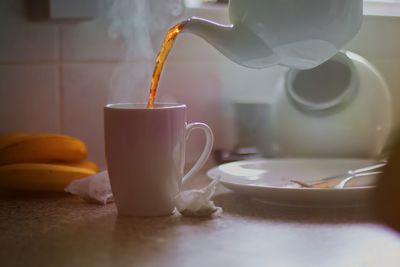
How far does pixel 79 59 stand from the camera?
4.06ft

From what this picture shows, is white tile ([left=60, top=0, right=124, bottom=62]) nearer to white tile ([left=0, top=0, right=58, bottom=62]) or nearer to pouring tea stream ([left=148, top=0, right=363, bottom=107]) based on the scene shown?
white tile ([left=0, top=0, right=58, bottom=62])

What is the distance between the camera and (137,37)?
1.28 m

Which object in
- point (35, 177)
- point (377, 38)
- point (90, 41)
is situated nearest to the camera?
point (35, 177)

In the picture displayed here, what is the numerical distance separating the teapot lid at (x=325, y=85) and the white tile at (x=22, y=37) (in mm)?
414

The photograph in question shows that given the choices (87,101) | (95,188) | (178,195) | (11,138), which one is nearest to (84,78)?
(87,101)

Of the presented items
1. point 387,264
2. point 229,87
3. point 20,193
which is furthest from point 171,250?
point 229,87

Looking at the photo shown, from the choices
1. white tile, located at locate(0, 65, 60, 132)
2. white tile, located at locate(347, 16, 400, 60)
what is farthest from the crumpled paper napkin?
white tile, located at locate(347, 16, 400, 60)

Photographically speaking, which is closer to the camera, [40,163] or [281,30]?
[281,30]

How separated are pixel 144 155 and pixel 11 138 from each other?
338mm

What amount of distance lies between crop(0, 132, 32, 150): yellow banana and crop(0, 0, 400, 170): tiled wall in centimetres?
6

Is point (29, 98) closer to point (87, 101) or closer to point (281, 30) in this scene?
point (87, 101)

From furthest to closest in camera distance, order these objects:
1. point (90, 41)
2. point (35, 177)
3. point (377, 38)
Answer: point (377, 38) → point (90, 41) → point (35, 177)

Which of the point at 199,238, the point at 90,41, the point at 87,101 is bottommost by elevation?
the point at 199,238

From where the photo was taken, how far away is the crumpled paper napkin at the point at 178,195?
2.87 ft
